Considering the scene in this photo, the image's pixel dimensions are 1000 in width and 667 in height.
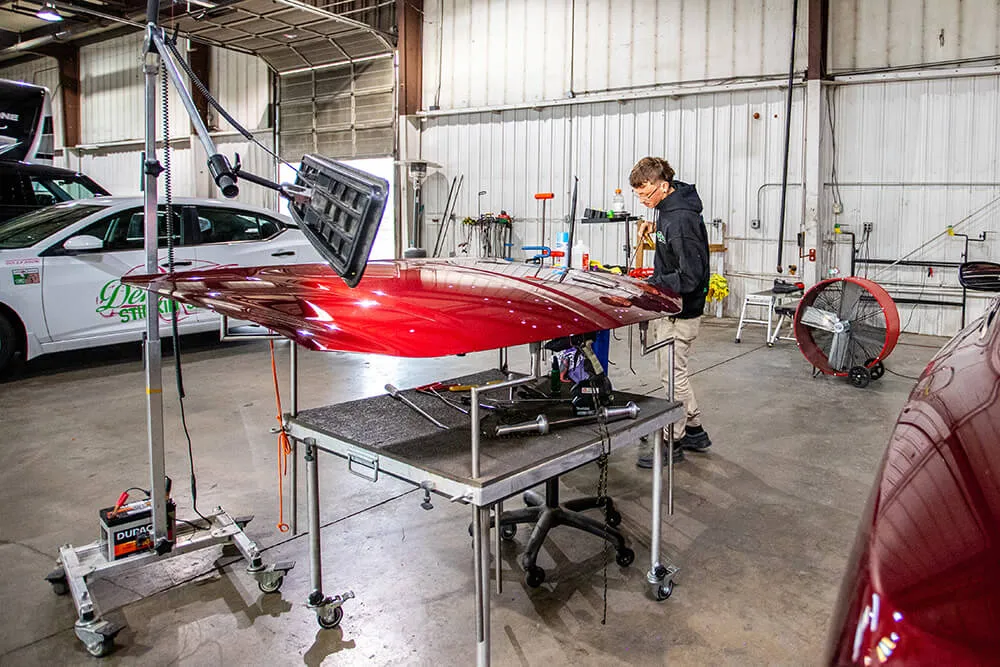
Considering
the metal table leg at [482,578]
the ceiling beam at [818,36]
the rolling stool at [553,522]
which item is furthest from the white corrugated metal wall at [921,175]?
the metal table leg at [482,578]

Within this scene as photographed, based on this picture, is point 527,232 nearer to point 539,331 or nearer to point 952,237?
point 952,237

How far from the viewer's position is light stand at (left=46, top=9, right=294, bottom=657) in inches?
78.2

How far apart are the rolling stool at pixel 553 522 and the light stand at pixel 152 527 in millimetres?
773

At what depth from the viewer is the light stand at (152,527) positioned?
1.99 m

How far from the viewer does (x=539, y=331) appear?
1.64m

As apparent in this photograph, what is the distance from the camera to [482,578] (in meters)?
1.67

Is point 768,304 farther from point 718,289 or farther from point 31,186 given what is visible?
point 31,186

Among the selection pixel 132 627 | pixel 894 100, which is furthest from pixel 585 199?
pixel 132 627

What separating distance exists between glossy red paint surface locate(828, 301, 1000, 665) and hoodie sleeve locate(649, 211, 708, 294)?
6.97ft

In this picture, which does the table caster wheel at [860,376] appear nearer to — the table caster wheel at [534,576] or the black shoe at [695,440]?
the black shoe at [695,440]

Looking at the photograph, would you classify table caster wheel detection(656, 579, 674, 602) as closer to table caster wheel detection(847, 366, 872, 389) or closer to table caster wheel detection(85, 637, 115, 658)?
table caster wheel detection(85, 637, 115, 658)

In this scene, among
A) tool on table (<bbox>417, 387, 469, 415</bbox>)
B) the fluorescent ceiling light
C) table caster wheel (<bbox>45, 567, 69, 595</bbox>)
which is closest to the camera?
tool on table (<bbox>417, 387, 469, 415</bbox>)

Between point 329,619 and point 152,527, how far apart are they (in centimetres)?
67

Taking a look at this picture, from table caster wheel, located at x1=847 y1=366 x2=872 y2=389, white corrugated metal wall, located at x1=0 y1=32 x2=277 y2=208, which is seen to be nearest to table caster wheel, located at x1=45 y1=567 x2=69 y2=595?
table caster wheel, located at x1=847 y1=366 x2=872 y2=389
